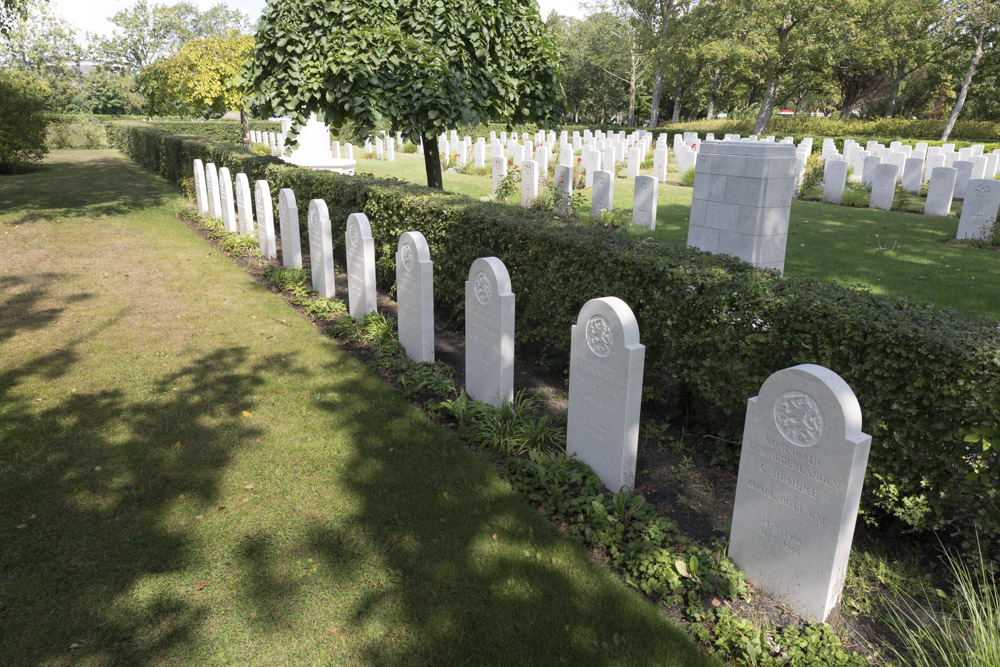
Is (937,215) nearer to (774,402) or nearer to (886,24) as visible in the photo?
(774,402)

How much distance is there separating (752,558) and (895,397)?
44.6 inches

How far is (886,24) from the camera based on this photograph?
3212cm

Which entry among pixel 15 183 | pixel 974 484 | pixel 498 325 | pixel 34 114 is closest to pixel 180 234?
pixel 498 325

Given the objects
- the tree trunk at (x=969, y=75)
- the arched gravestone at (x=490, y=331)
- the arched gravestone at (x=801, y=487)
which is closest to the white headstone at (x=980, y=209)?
the arched gravestone at (x=490, y=331)

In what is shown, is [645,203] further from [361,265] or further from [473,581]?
[473,581]

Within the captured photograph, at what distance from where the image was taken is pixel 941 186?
526 inches

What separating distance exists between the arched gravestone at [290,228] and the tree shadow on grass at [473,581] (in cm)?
479

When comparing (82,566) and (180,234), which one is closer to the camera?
(82,566)

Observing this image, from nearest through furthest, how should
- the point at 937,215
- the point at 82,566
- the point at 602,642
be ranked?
the point at 602,642 → the point at 82,566 → the point at 937,215

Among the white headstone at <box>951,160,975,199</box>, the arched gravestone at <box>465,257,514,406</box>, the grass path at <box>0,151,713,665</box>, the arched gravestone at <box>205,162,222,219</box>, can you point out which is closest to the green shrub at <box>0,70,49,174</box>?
the arched gravestone at <box>205,162,222,219</box>

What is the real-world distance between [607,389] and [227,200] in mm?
9064

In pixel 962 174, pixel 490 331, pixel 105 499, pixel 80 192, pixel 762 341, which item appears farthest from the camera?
pixel 80 192

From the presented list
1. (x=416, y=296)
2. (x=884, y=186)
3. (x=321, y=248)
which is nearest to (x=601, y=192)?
(x=321, y=248)

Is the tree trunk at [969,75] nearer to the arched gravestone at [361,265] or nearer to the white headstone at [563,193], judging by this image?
the white headstone at [563,193]
